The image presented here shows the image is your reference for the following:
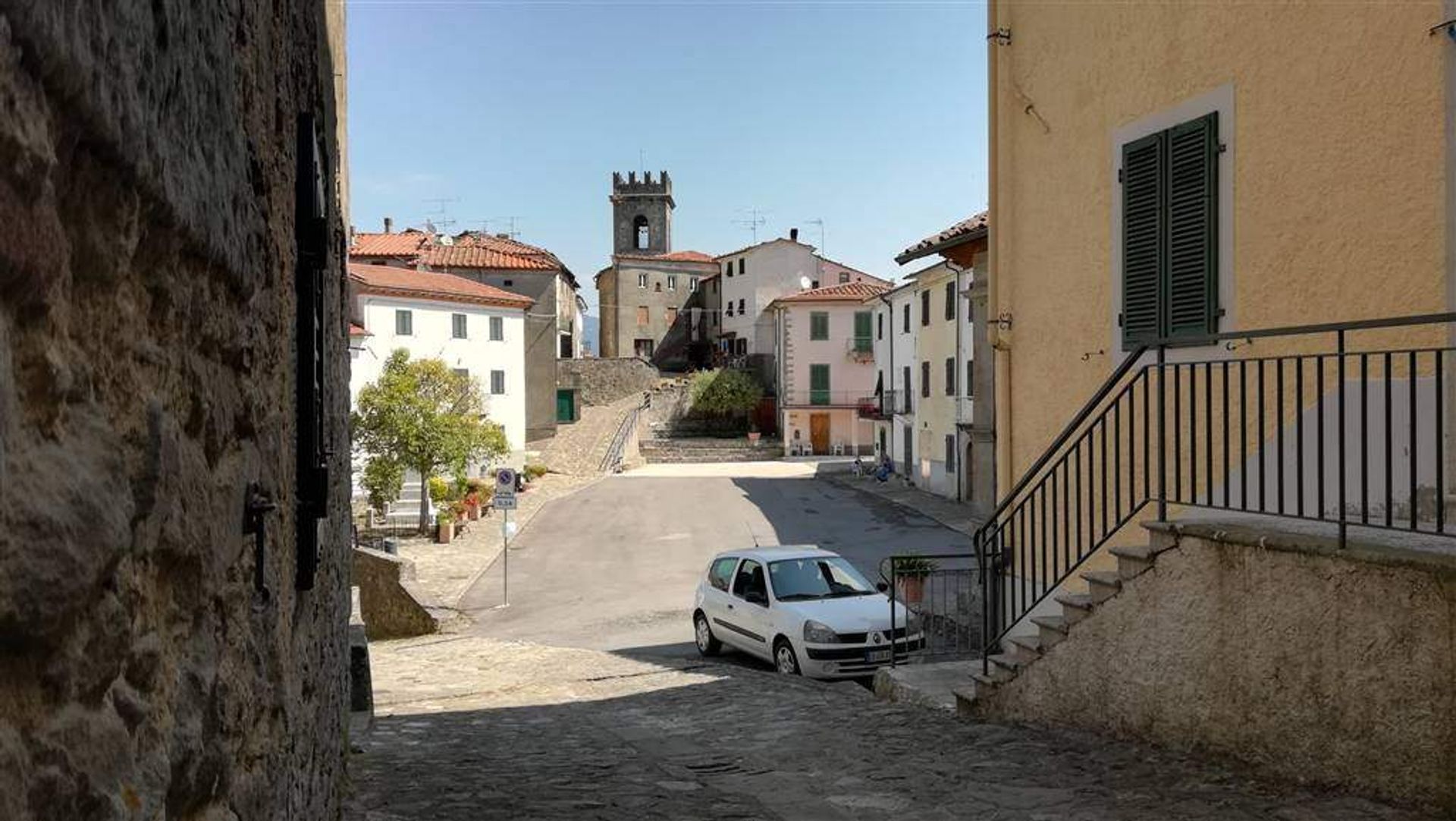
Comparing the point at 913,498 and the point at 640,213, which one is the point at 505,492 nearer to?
the point at 913,498

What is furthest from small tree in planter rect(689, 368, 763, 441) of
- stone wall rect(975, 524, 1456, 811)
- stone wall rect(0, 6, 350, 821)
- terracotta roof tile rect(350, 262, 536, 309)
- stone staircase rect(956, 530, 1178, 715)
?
stone wall rect(0, 6, 350, 821)

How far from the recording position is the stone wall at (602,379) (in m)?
63.0

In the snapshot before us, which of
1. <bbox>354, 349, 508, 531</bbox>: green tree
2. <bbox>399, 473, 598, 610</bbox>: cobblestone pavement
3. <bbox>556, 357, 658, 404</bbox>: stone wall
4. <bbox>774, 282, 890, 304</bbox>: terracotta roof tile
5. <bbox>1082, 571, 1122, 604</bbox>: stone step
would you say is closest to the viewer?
<bbox>1082, 571, 1122, 604</bbox>: stone step

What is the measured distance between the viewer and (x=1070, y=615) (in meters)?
7.16

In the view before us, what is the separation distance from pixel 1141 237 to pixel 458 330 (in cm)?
3718

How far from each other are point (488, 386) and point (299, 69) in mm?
41163

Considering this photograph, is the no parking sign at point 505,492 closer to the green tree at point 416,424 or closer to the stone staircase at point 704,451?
the green tree at point 416,424

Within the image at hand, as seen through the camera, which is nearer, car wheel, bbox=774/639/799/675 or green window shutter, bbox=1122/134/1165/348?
green window shutter, bbox=1122/134/1165/348

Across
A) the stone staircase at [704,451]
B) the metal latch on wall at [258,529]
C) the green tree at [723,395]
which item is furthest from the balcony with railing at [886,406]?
the metal latch on wall at [258,529]

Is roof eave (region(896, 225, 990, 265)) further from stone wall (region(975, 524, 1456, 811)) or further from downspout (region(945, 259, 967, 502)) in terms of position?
downspout (region(945, 259, 967, 502))

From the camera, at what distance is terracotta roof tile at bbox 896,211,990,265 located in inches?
547

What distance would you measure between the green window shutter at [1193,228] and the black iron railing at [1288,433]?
0.99 ft

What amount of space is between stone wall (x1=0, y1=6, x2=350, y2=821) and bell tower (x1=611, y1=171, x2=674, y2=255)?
79989 mm

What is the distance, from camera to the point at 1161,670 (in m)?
6.30
